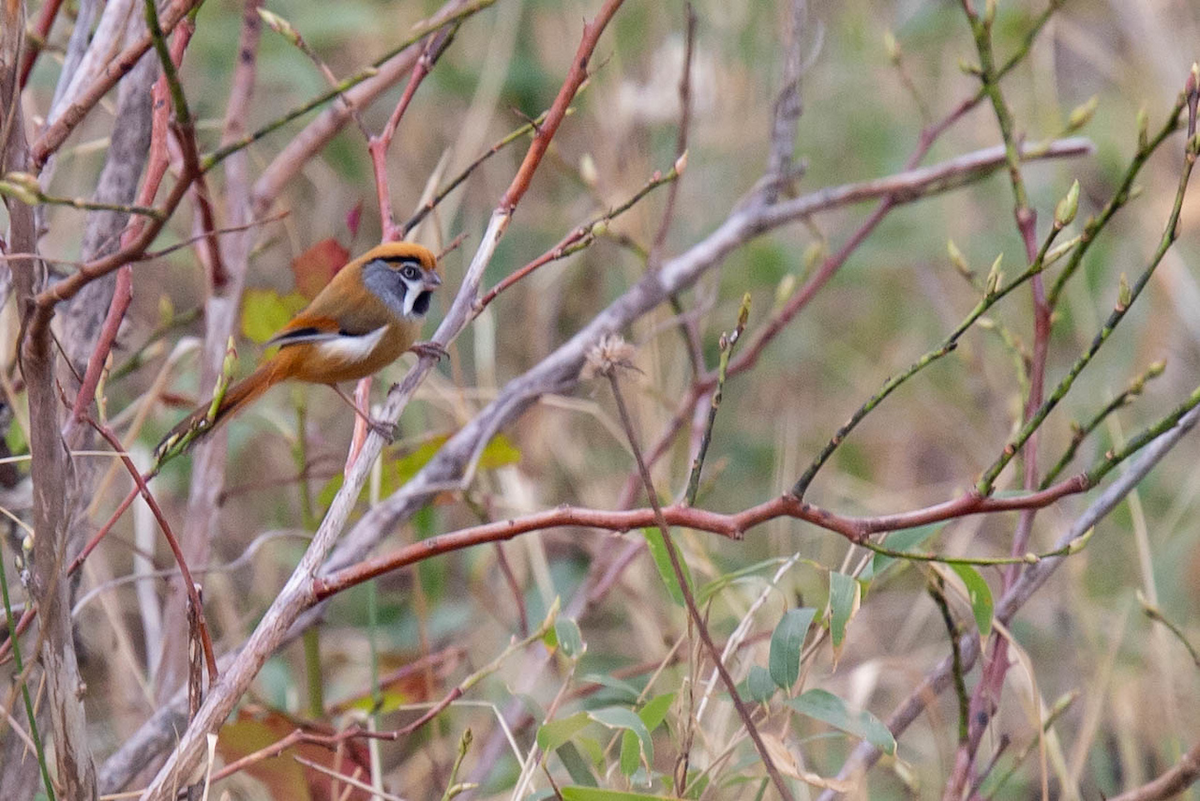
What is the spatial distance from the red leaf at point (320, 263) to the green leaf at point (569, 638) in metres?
0.88

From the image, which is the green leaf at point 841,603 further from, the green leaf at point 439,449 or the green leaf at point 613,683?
the green leaf at point 439,449

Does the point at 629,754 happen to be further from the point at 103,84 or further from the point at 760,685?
the point at 103,84

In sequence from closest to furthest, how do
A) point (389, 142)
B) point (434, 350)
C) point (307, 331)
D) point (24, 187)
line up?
point (24, 187), point (434, 350), point (389, 142), point (307, 331)

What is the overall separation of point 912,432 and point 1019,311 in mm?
623

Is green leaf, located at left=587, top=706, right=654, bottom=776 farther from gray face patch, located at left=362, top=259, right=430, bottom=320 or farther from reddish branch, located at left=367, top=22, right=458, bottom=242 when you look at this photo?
gray face patch, located at left=362, top=259, right=430, bottom=320

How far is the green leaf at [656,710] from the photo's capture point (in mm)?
1569

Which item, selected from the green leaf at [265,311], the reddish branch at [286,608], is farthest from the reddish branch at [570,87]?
the green leaf at [265,311]

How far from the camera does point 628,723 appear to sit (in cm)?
142

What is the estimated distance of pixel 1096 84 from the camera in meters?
5.72

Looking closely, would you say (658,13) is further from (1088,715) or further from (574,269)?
(1088,715)

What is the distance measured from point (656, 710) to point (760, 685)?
16 cm

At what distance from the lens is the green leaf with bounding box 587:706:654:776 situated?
1.41m

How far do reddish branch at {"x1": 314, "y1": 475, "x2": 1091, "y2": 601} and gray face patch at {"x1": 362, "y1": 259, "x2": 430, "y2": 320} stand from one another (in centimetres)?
107

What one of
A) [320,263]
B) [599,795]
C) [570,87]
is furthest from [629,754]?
[320,263]
